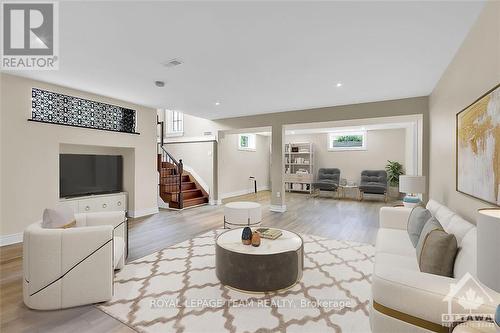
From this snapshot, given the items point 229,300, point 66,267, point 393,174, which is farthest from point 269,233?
point 393,174

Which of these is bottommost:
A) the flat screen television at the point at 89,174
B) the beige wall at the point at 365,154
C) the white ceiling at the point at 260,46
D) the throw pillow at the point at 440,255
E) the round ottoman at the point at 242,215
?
the round ottoman at the point at 242,215

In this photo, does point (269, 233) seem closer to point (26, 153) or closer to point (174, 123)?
point (26, 153)

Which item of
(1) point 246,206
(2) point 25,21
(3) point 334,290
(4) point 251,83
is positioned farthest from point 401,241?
(2) point 25,21

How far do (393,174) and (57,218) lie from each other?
846 centimetres

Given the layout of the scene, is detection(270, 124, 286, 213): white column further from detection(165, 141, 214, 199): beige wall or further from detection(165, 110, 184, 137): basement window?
detection(165, 110, 184, 137): basement window

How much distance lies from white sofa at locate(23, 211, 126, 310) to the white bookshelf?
25.4ft

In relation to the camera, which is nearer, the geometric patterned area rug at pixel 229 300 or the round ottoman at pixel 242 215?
the geometric patterned area rug at pixel 229 300

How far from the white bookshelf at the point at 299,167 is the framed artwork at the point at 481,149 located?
6683mm

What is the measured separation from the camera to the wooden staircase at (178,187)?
20.8 feet

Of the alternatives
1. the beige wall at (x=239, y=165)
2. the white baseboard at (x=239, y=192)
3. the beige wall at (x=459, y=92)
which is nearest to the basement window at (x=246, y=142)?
the beige wall at (x=239, y=165)

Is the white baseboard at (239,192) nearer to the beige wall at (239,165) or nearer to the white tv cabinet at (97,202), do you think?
the beige wall at (239,165)

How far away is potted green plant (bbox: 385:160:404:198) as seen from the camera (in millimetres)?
7613

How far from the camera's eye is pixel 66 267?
2.00m

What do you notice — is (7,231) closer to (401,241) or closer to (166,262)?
(166,262)
